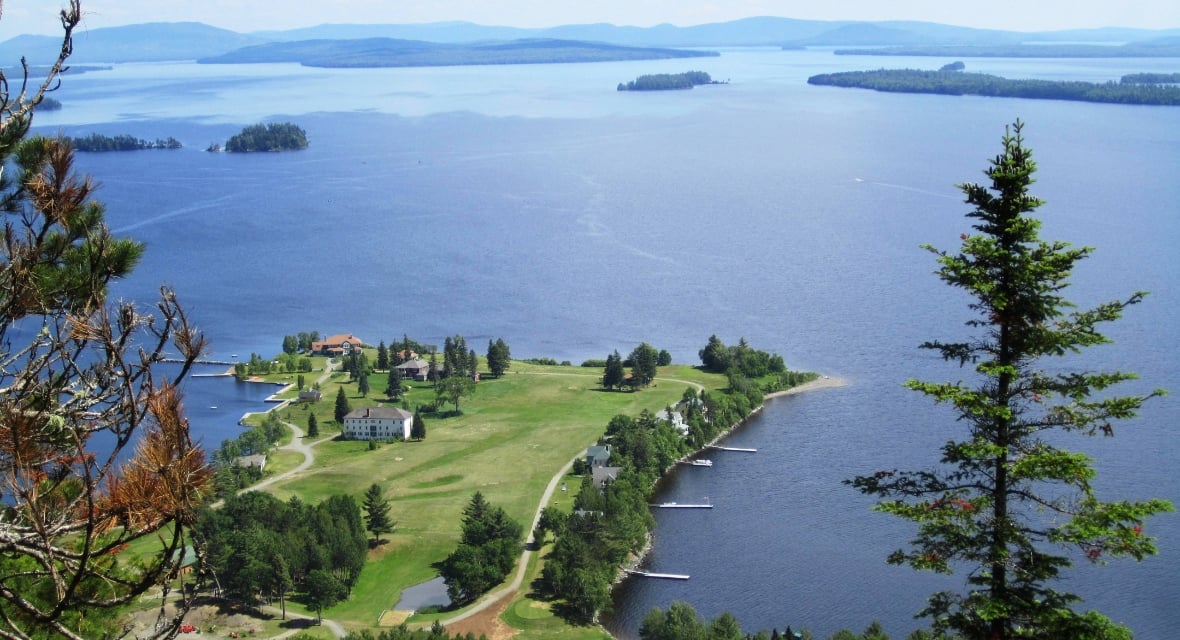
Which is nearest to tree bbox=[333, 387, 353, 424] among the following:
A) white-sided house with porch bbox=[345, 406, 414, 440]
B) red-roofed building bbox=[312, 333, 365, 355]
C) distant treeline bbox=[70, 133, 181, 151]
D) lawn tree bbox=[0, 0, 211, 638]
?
white-sided house with porch bbox=[345, 406, 414, 440]

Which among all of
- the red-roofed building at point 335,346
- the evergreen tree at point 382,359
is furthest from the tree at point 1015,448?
the red-roofed building at point 335,346

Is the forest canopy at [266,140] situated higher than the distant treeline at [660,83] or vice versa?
the distant treeline at [660,83]

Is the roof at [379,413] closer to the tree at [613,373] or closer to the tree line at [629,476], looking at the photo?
the tree line at [629,476]

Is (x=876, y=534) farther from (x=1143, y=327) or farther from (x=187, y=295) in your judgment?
(x=187, y=295)

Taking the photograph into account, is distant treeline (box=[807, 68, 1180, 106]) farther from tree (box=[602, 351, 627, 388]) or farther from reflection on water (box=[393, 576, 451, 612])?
reflection on water (box=[393, 576, 451, 612])

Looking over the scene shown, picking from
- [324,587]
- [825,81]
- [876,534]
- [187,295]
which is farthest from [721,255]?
[825,81]

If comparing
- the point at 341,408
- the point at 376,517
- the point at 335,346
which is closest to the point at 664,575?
the point at 376,517

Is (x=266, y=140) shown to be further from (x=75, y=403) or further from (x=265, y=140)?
(x=75, y=403)
